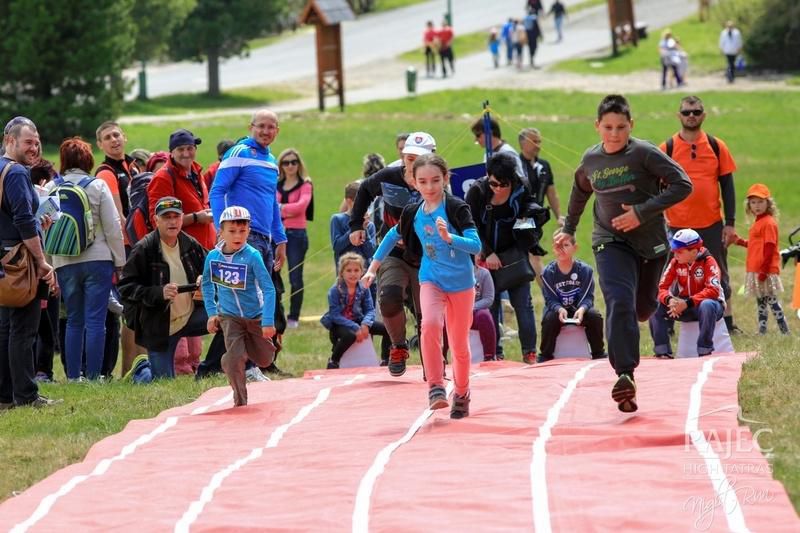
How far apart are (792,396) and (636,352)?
3.56 feet

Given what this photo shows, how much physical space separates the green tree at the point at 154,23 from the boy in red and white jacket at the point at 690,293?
39754 mm

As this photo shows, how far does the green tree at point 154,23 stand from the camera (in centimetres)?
5200

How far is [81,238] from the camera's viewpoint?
1375 cm

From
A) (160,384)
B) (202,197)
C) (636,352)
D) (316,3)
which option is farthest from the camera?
(316,3)

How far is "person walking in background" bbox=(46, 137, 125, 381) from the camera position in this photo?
13.9 m

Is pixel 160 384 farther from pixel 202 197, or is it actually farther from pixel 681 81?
pixel 681 81

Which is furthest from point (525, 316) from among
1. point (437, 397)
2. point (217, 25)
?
point (217, 25)

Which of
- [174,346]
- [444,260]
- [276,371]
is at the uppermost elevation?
[444,260]

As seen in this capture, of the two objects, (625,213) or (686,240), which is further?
(686,240)

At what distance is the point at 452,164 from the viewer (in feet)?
110

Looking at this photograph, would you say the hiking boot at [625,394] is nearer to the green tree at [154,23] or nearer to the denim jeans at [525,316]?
the denim jeans at [525,316]

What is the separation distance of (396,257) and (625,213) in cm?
262

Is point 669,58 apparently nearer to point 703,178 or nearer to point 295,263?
point 295,263

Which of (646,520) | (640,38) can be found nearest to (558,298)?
(646,520)
